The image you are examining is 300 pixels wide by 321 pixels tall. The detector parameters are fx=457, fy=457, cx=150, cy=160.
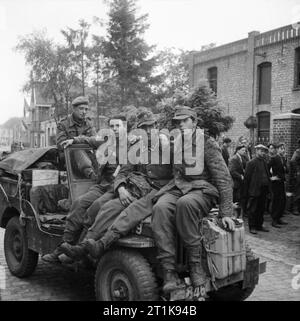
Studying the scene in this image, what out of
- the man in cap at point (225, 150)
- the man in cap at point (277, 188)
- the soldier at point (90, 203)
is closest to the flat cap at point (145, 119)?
the soldier at point (90, 203)

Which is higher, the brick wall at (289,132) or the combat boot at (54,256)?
the brick wall at (289,132)

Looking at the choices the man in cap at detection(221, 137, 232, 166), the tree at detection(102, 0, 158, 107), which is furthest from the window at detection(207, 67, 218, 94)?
the man in cap at detection(221, 137, 232, 166)

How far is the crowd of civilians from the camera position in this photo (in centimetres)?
976

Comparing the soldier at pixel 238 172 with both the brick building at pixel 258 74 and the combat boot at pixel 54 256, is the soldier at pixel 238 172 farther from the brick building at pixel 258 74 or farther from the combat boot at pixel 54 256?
the brick building at pixel 258 74

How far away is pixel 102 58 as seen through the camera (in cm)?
2806

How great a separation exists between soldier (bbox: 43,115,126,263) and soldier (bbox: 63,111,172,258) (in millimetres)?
236

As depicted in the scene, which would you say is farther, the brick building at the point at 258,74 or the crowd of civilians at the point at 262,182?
the brick building at the point at 258,74

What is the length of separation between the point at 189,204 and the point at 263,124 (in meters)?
19.0

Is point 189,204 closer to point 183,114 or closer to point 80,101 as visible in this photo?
point 183,114

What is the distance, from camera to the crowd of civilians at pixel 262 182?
9.76 metres

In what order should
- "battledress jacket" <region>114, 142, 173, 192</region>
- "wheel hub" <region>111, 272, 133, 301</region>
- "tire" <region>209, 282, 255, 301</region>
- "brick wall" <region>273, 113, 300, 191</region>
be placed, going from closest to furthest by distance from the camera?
"wheel hub" <region>111, 272, 133, 301</region>, "tire" <region>209, 282, 255, 301</region>, "battledress jacket" <region>114, 142, 173, 192</region>, "brick wall" <region>273, 113, 300, 191</region>

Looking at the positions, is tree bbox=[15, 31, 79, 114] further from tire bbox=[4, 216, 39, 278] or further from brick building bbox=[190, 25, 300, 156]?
tire bbox=[4, 216, 39, 278]

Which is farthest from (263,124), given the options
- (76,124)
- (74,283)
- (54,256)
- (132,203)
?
(132,203)
